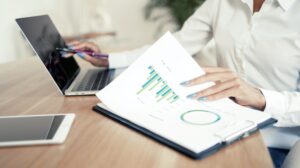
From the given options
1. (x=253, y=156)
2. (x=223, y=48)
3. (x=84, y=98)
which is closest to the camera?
(x=253, y=156)

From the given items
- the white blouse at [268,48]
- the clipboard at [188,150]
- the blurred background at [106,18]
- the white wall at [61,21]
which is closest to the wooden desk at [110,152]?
the clipboard at [188,150]

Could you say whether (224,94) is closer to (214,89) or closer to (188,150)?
(214,89)

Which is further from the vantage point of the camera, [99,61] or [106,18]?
[106,18]

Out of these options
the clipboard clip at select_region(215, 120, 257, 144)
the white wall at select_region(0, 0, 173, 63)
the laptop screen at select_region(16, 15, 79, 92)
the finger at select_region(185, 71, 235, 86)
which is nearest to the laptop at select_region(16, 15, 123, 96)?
the laptop screen at select_region(16, 15, 79, 92)

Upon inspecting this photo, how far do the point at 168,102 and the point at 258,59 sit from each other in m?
0.37

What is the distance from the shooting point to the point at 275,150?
2.68 feet

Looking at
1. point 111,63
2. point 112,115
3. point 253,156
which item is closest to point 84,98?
point 112,115

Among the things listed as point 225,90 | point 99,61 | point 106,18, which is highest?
point 225,90

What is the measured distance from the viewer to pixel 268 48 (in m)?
0.84

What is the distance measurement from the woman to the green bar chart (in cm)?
5

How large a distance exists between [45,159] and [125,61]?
0.60 metres

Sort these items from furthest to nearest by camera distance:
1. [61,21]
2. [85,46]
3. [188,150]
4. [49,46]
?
[61,21] < [85,46] < [49,46] < [188,150]

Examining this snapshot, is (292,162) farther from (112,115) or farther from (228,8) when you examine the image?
(228,8)

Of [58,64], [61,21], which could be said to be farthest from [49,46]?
[61,21]
